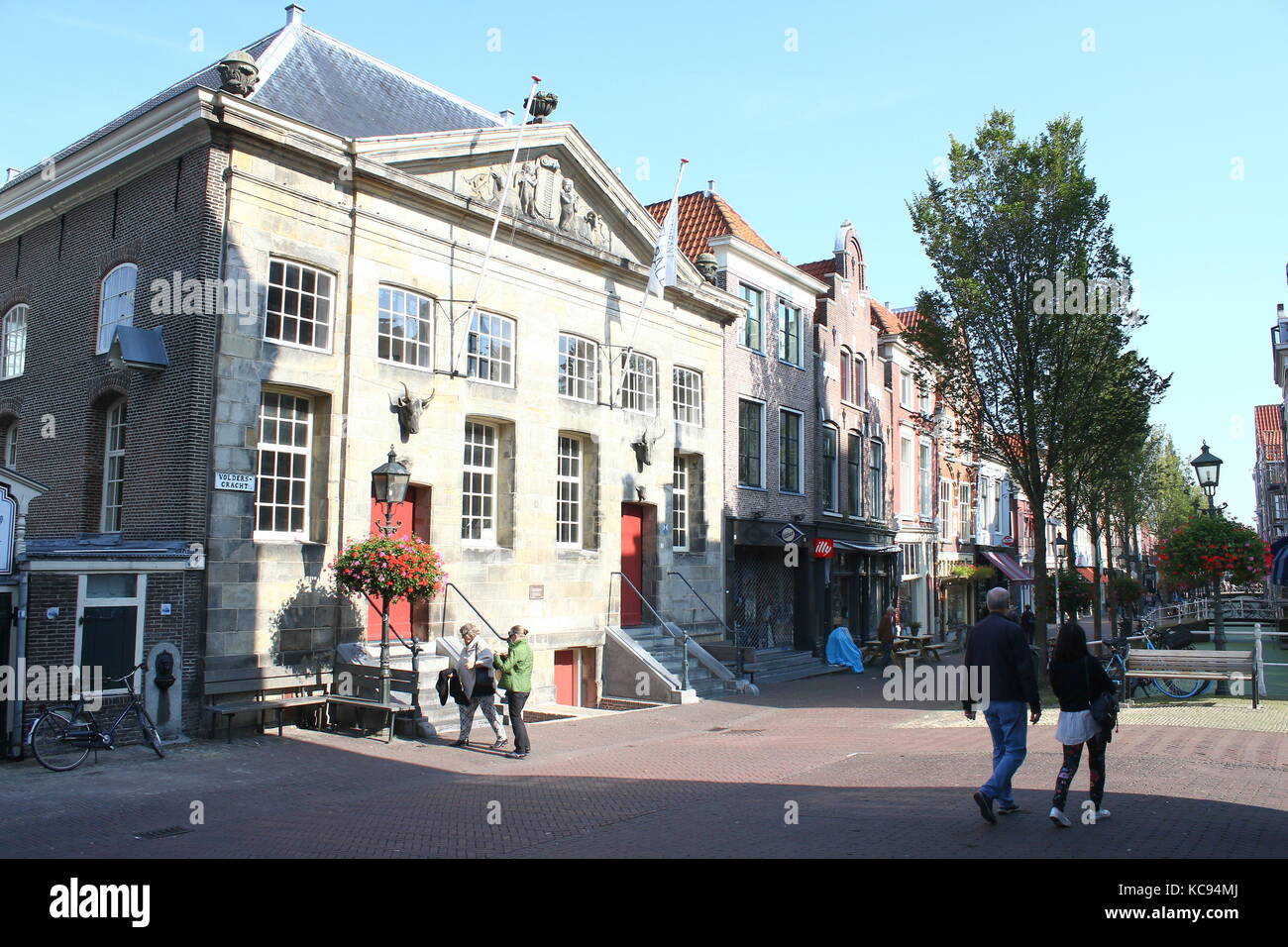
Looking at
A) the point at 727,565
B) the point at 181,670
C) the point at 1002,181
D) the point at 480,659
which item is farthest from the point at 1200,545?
the point at 181,670

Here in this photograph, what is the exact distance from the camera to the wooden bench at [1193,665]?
15445 millimetres

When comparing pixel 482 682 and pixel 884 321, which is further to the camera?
pixel 884 321

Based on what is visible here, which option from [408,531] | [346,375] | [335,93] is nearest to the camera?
[346,375]

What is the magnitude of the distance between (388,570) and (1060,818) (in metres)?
9.21

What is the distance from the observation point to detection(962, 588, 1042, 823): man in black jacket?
7945 mm

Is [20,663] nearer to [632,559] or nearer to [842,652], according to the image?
[632,559]

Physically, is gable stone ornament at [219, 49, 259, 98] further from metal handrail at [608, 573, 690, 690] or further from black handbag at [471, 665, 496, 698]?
metal handrail at [608, 573, 690, 690]

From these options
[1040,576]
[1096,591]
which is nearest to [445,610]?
[1040,576]

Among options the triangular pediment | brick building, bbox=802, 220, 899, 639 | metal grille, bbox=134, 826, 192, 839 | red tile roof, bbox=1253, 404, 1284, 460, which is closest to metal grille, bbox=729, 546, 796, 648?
brick building, bbox=802, 220, 899, 639

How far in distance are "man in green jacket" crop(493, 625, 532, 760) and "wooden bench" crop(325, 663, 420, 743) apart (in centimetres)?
157

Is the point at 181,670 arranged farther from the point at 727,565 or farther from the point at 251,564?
the point at 727,565

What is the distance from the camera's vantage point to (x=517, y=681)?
12.9 metres

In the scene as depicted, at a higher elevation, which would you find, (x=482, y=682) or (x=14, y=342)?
(x=14, y=342)
